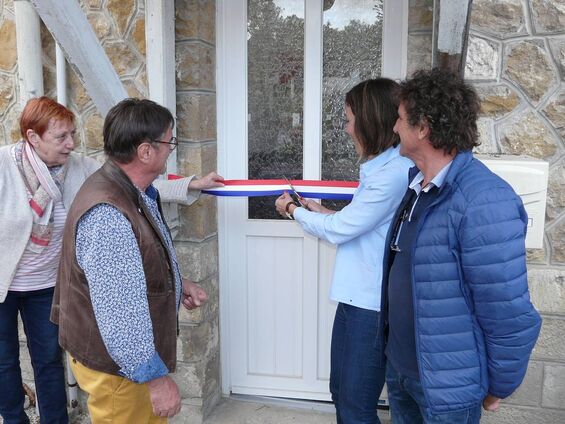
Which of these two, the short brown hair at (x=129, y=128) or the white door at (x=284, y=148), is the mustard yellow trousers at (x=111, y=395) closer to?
the short brown hair at (x=129, y=128)

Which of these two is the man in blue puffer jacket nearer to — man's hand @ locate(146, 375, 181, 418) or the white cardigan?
man's hand @ locate(146, 375, 181, 418)

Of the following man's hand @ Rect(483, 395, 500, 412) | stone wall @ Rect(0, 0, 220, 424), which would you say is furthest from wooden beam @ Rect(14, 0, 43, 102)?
man's hand @ Rect(483, 395, 500, 412)

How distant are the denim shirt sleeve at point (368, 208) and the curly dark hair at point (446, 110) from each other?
42cm

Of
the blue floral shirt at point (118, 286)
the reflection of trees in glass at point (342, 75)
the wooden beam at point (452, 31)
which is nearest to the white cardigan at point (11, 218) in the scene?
the blue floral shirt at point (118, 286)

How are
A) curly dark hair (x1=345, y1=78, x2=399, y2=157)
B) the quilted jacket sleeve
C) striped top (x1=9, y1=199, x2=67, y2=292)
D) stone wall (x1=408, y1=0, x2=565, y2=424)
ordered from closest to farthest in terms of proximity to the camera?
1. the quilted jacket sleeve
2. curly dark hair (x1=345, y1=78, x2=399, y2=157)
3. stone wall (x1=408, y1=0, x2=565, y2=424)
4. striped top (x1=9, y1=199, x2=67, y2=292)

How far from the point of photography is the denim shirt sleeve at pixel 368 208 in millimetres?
2312

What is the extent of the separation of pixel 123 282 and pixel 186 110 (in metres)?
1.59

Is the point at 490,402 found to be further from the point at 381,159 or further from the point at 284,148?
the point at 284,148

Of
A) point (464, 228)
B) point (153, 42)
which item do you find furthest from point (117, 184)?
point (153, 42)

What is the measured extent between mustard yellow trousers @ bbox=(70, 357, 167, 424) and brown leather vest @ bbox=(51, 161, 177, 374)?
6 cm

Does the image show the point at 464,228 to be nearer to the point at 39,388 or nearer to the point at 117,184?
the point at 117,184

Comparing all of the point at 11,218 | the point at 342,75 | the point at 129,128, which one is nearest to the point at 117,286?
the point at 129,128

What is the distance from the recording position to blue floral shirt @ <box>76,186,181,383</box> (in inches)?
72.4

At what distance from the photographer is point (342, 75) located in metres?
3.37
